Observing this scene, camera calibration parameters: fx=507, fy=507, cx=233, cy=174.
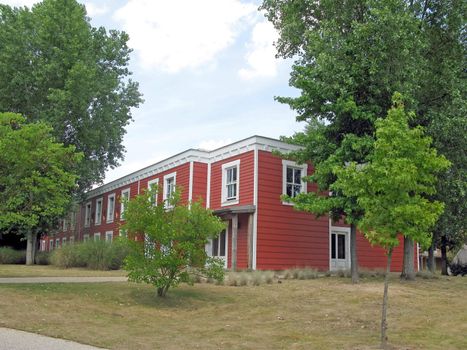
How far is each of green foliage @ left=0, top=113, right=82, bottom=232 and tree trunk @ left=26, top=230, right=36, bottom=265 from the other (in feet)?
56.8

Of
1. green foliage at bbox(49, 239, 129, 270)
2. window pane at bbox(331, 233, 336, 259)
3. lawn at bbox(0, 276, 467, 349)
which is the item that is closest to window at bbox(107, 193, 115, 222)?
green foliage at bbox(49, 239, 129, 270)

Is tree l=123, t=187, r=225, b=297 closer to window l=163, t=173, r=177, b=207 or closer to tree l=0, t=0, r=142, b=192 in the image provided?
window l=163, t=173, r=177, b=207

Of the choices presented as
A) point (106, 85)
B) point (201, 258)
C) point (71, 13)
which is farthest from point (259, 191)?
point (71, 13)

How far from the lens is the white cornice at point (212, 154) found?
23625 mm

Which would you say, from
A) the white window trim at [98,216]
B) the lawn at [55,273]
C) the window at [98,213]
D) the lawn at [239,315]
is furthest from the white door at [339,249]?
the window at [98,213]

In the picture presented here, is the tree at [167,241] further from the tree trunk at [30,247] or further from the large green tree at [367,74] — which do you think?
the tree trunk at [30,247]

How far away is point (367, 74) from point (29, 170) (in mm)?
12024

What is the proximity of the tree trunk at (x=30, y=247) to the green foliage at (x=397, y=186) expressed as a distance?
2770cm

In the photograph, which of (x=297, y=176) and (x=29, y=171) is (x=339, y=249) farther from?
(x=29, y=171)

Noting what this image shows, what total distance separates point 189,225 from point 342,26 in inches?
461

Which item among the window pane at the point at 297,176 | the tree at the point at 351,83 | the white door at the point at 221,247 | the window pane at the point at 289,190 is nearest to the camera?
the tree at the point at 351,83

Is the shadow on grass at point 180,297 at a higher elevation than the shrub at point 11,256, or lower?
lower

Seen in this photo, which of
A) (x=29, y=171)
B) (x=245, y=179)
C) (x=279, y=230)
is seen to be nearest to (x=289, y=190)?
(x=279, y=230)

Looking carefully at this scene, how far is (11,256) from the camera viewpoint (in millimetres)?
33906
